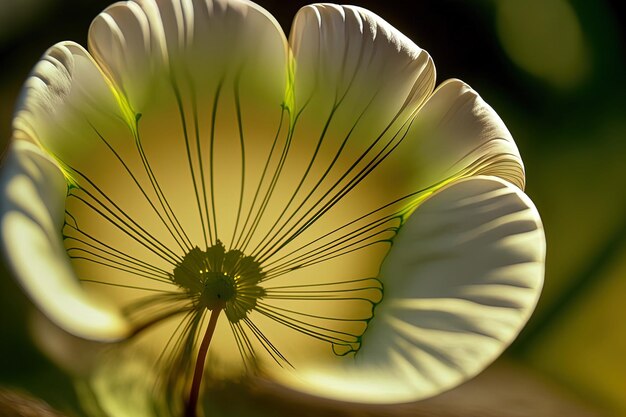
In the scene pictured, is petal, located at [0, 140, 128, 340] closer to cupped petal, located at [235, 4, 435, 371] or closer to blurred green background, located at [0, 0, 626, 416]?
cupped petal, located at [235, 4, 435, 371]

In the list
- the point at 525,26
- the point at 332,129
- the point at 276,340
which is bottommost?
the point at 276,340

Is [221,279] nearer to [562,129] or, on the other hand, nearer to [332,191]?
[332,191]

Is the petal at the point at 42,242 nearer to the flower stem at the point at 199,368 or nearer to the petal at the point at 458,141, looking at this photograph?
the flower stem at the point at 199,368

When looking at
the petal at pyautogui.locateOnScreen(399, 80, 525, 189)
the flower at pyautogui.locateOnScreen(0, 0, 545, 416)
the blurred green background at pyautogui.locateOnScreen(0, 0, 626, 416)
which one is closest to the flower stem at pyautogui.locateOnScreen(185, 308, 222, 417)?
the flower at pyautogui.locateOnScreen(0, 0, 545, 416)

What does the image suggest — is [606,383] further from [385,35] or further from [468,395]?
[385,35]

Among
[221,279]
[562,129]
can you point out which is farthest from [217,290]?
[562,129]

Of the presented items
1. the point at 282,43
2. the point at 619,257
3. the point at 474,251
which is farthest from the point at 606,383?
the point at 282,43
